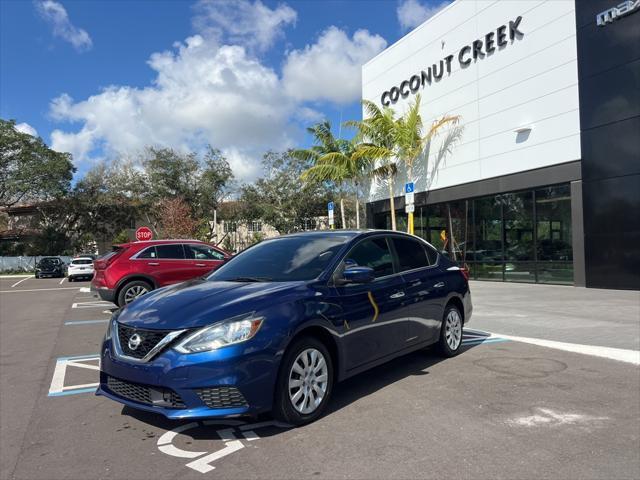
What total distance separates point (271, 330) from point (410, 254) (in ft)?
8.62

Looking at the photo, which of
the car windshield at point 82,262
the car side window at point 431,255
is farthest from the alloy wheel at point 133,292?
the car windshield at point 82,262

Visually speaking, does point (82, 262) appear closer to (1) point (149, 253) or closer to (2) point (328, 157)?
(2) point (328, 157)

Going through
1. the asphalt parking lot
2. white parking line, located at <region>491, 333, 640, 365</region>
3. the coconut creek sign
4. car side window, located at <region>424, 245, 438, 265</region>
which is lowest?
white parking line, located at <region>491, 333, 640, 365</region>

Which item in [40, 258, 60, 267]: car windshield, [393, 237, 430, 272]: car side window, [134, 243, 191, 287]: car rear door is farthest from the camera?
[40, 258, 60, 267]: car windshield

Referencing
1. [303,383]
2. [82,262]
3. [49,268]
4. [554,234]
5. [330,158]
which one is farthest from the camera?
[49,268]

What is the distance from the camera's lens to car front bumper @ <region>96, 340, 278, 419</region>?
369 cm

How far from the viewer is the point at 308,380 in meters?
4.22

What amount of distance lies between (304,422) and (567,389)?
9.34 ft

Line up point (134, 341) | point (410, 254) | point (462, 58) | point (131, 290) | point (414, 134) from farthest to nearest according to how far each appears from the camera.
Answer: point (414, 134) < point (462, 58) < point (131, 290) < point (410, 254) < point (134, 341)

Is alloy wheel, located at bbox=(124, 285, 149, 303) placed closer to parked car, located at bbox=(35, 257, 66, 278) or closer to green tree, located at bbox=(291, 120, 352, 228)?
green tree, located at bbox=(291, 120, 352, 228)

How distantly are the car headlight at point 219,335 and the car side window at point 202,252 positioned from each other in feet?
27.5

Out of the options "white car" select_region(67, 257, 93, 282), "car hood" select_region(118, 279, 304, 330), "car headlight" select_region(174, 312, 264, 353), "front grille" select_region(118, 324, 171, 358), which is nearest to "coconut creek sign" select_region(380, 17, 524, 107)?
"car hood" select_region(118, 279, 304, 330)

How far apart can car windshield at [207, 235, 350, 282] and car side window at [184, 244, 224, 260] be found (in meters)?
6.52

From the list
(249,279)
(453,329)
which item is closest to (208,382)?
(249,279)
